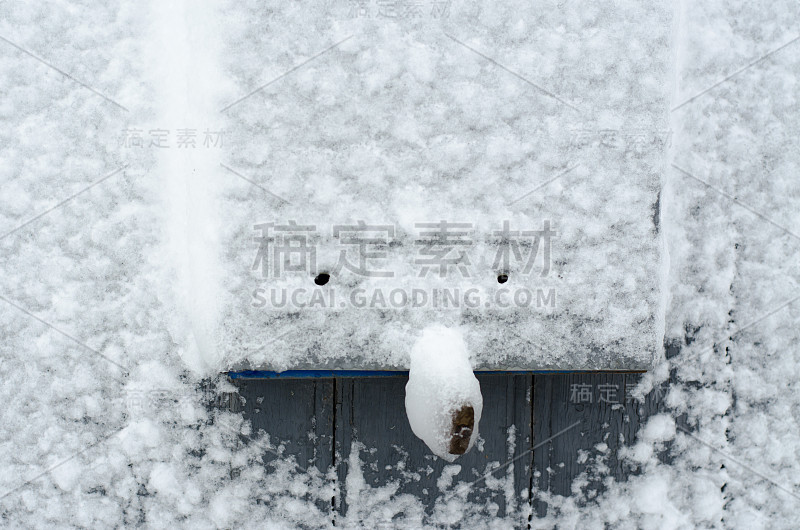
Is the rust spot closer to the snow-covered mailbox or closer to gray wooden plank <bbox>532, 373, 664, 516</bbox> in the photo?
the snow-covered mailbox

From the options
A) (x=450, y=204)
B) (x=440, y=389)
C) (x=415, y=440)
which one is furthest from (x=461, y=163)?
(x=415, y=440)

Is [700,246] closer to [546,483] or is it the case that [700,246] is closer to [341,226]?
[546,483]

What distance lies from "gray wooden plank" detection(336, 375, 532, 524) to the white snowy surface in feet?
0.11

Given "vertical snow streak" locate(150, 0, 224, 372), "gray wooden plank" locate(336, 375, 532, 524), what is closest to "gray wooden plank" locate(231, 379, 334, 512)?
"gray wooden plank" locate(336, 375, 532, 524)

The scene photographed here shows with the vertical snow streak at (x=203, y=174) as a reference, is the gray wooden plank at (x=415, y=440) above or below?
below

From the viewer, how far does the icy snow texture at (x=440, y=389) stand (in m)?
0.90

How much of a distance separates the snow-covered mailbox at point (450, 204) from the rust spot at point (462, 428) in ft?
0.41

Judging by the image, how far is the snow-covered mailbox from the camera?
3.24 feet

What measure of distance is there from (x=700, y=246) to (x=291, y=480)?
0.98m

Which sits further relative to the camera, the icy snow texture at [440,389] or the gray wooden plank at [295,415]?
the gray wooden plank at [295,415]

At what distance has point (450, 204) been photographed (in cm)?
99

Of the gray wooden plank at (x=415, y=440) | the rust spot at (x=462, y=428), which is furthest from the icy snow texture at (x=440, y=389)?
the gray wooden plank at (x=415, y=440)

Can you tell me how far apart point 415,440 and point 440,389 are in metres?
0.38

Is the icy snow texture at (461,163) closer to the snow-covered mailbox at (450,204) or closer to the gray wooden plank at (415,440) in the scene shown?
the snow-covered mailbox at (450,204)
